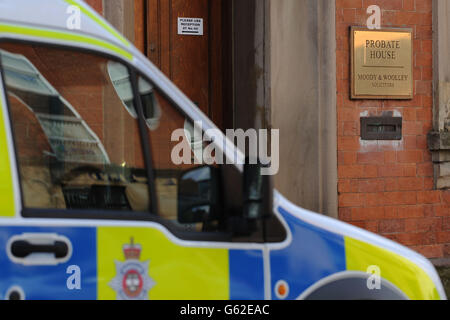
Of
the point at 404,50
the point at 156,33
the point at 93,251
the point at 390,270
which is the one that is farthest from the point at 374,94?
the point at 93,251

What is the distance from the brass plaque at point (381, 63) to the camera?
580 centimetres

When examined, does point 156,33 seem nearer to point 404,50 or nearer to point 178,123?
point 404,50

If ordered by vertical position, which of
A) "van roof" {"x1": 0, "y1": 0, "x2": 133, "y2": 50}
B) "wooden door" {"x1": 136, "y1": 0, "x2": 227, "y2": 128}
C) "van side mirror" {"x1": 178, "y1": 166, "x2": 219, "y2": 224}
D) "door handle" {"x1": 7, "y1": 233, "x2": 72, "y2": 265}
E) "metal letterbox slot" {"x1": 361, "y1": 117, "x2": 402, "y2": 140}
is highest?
"wooden door" {"x1": 136, "y1": 0, "x2": 227, "y2": 128}

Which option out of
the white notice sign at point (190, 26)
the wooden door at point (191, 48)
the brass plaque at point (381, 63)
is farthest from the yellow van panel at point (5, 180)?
the brass plaque at point (381, 63)

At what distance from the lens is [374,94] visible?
19.2 ft

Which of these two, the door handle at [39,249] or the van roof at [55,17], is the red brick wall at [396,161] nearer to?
the van roof at [55,17]

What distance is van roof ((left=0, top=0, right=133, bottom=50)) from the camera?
199 centimetres

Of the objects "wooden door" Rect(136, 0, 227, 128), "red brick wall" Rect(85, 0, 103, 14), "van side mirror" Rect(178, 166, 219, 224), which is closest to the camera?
"van side mirror" Rect(178, 166, 219, 224)

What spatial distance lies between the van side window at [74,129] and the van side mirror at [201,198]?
0.14 meters

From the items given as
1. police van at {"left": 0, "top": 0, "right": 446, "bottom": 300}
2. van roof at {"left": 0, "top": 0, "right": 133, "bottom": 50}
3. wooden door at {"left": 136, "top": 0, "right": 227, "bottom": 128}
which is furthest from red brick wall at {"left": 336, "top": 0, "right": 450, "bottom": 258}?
van roof at {"left": 0, "top": 0, "right": 133, "bottom": 50}

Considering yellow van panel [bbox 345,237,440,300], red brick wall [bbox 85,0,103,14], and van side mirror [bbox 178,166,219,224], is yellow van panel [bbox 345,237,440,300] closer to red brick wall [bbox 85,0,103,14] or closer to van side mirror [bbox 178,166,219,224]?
van side mirror [bbox 178,166,219,224]

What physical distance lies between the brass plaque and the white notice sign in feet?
5.15

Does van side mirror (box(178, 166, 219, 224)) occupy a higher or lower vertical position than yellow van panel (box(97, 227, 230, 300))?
higher
